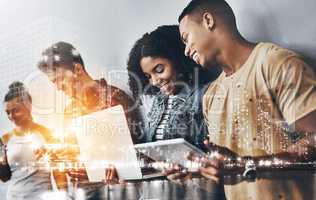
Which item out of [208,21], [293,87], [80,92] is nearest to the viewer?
[293,87]

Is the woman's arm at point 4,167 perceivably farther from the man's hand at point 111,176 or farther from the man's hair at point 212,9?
the man's hair at point 212,9

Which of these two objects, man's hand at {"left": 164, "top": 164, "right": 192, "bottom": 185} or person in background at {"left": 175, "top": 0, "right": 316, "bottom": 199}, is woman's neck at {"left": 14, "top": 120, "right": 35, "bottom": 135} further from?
person in background at {"left": 175, "top": 0, "right": 316, "bottom": 199}

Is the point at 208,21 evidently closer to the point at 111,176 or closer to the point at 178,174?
the point at 178,174

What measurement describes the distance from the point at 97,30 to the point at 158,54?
32 cm

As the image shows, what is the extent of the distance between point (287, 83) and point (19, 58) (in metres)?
1.23

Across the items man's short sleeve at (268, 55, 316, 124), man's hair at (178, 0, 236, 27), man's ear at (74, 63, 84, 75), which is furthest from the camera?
man's ear at (74, 63, 84, 75)

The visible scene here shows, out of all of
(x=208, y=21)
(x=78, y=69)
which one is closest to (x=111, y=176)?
(x=78, y=69)

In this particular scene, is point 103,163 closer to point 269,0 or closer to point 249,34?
point 249,34

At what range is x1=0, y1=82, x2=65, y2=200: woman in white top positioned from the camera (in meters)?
2.01

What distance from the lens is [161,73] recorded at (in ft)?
6.16

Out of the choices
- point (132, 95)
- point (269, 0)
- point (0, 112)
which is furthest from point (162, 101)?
point (0, 112)

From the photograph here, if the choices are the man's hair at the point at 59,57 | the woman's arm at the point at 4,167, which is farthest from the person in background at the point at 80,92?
the woman's arm at the point at 4,167

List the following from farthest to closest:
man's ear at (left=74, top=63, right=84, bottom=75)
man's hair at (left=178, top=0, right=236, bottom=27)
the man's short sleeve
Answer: man's ear at (left=74, top=63, right=84, bottom=75) < man's hair at (left=178, top=0, right=236, bottom=27) < the man's short sleeve

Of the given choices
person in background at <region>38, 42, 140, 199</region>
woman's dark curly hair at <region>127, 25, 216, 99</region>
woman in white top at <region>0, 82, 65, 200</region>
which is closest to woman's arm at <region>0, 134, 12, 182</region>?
woman in white top at <region>0, 82, 65, 200</region>
